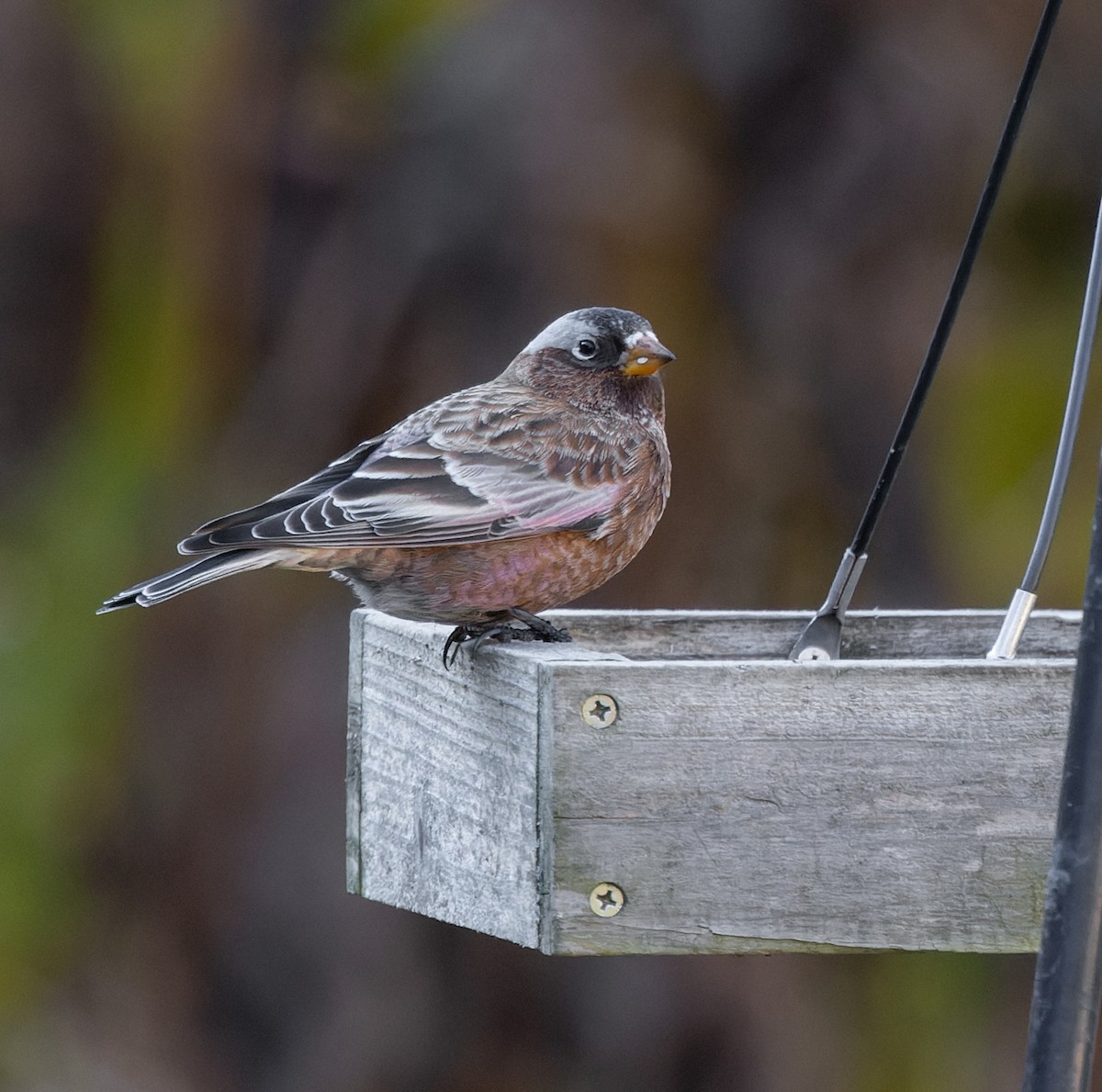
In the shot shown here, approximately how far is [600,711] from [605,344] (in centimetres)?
167

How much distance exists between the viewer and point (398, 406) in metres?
6.13

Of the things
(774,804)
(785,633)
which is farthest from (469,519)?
(774,804)

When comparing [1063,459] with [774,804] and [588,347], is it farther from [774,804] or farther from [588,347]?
[588,347]

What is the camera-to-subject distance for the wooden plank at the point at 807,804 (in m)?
3.00

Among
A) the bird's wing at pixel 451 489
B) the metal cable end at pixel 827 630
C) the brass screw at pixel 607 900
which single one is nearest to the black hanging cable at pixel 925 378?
the metal cable end at pixel 827 630

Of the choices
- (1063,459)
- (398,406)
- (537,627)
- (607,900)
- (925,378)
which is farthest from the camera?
(398,406)

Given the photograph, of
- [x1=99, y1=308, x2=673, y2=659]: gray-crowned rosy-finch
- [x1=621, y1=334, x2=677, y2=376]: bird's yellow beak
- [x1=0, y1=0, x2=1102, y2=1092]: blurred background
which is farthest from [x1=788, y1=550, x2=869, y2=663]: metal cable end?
[x1=0, y1=0, x2=1102, y2=1092]: blurred background

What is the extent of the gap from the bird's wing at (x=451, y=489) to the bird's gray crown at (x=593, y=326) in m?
0.33

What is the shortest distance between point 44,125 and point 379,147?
3.59 ft

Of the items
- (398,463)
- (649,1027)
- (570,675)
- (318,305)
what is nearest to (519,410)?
(398,463)

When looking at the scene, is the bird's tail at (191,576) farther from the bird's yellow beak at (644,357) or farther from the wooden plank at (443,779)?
the bird's yellow beak at (644,357)

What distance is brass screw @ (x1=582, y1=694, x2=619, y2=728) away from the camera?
2996 millimetres

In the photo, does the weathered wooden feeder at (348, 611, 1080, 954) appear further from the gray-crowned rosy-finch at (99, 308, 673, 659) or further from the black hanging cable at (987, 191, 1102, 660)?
the gray-crowned rosy-finch at (99, 308, 673, 659)

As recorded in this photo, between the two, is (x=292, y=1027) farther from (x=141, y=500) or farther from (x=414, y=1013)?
(x=141, y=500)
